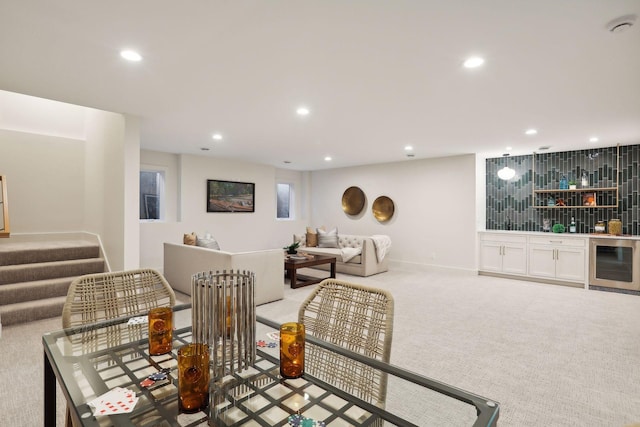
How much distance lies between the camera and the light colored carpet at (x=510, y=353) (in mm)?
2051

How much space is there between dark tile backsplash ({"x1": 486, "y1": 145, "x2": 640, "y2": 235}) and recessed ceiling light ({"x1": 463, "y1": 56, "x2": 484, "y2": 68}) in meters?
4.72

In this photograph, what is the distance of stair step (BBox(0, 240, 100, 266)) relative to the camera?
13.9 feet

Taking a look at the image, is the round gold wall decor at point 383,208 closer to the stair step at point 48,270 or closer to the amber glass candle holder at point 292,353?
the stair step at point 48,270

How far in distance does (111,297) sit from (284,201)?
24.7ft

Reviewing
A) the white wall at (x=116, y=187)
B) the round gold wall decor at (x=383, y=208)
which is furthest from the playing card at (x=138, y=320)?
the round gold wall decor at (x=383, y=208)

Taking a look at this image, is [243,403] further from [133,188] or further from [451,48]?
[133,188]

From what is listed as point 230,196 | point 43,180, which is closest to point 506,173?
point 230,196

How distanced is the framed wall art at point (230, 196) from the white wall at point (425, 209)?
234 cm

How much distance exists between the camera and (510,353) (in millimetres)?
2949

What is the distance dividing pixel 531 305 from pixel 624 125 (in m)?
2.55

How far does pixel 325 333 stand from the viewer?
1541 millimetres

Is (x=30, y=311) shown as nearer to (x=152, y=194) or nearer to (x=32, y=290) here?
(x=32, y=290)

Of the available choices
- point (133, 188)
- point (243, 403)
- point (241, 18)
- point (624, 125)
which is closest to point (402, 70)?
point (241, 18)

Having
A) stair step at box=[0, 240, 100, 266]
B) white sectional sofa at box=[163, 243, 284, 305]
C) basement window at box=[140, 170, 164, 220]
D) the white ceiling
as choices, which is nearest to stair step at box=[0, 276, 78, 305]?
stair step at box=[0, 240, 100, 266]
